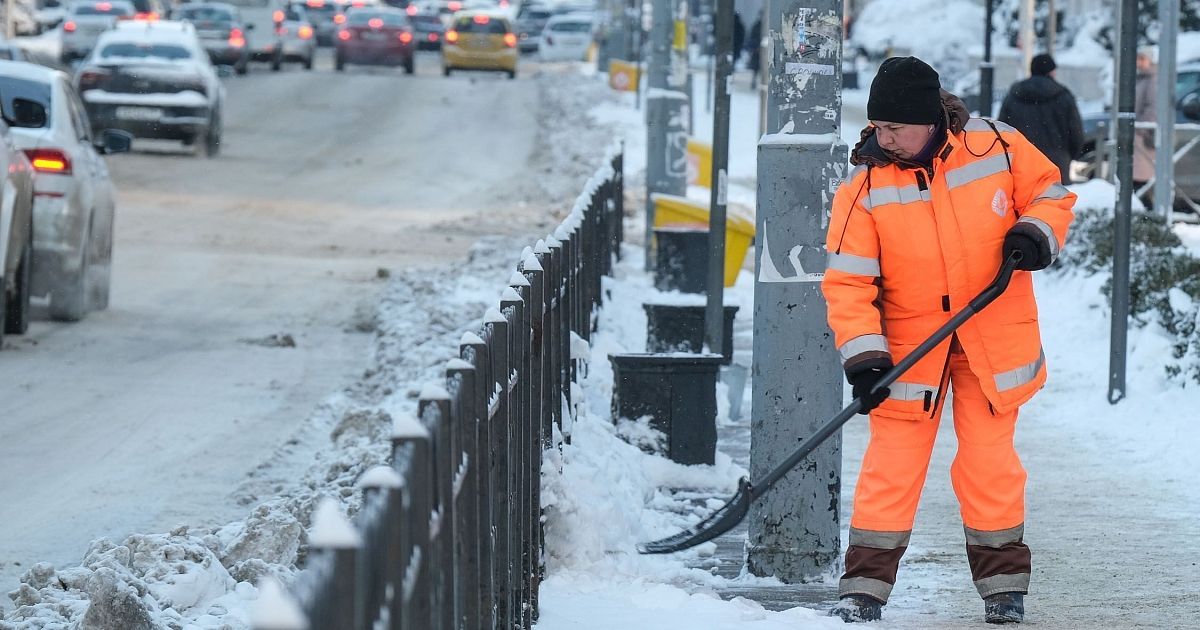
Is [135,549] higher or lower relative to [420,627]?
lower

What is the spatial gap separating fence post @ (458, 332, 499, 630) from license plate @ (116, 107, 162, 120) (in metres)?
21.4

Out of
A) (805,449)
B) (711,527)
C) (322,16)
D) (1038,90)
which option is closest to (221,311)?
(1038,90)

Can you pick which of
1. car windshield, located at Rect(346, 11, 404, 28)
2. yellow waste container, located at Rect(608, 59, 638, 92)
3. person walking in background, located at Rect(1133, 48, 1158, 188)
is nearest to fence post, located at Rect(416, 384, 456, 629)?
person walking in background, located at Rect(1133, 48, 1158, 188)

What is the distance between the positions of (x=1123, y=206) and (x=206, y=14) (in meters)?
34.8

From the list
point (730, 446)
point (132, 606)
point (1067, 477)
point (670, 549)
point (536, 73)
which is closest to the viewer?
point (132, 606)

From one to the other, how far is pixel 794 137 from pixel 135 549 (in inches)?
97.2

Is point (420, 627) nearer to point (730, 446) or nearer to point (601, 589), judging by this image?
point (601, 589)

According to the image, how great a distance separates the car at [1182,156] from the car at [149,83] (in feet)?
36.8

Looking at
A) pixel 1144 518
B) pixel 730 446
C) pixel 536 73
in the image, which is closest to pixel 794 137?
pixel 1144 518

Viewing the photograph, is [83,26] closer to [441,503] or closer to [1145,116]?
[1145,116]

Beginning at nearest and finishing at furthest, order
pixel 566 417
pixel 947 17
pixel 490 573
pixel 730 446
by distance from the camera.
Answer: pixel 490 573, pixel 566 417, pixel 730 446, pixel 947 17

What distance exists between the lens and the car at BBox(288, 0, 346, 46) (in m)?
57.3

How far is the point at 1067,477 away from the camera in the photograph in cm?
810

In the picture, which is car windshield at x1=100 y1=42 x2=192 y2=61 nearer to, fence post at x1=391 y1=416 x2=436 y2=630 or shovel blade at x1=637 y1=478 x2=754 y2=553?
shovel blade at x1=637 y1=478 x2=754 y2=553
